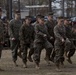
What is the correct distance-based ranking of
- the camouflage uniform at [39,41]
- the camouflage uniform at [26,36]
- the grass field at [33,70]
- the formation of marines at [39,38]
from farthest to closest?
the camouflage uniform at [26,36] → the camouflage uniform at [39,41] → the formation of marines at [39,38] → the grass field at [33,70]

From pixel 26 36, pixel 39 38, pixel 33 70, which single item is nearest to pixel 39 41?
pixel 39 38

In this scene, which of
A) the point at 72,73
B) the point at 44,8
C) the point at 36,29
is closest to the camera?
the point at 72,73

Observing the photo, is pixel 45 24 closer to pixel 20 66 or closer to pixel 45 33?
pixel 45 33

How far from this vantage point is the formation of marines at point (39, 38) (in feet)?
41.2

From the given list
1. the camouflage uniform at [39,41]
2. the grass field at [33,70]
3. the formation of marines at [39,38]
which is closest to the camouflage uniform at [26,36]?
the formation of marines at [39,38]

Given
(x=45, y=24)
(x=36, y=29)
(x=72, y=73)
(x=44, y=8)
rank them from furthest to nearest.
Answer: (x=44, y=8)
(x=45, y=24)
(x=36, y=29)
(x=72, y=73)

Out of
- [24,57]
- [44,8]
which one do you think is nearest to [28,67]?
[24,57]

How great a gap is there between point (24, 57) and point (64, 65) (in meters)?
1.59

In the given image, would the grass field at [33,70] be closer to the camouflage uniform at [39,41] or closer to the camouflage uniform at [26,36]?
the camouflage uniform at [39,41]

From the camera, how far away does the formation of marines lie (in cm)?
1257

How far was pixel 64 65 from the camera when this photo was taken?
46.9 ft

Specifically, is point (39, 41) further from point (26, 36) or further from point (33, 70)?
point (33, 70)

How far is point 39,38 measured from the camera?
43.2 feet

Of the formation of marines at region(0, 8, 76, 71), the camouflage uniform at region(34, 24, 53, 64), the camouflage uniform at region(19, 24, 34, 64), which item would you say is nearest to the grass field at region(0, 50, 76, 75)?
the formation of marines at region(0, 8, 76, 71)
